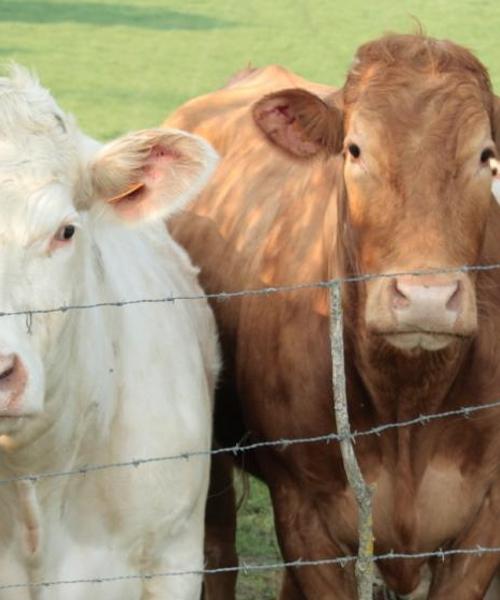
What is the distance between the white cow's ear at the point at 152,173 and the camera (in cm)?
446

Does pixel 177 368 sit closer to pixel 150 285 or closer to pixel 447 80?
pixel 150 285

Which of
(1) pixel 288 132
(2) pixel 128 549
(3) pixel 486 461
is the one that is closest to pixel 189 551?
(2) pixel 128 549

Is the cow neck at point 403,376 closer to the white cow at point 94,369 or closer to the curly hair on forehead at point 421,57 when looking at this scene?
the white cow at point 94,369

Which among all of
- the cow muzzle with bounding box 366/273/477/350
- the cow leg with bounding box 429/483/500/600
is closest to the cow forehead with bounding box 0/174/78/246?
the cow muzzle with bounding box 366/273/477/350

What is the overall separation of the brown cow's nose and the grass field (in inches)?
418

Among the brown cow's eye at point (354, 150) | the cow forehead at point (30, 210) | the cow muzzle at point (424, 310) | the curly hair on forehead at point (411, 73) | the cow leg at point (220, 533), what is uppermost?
the curly hair on forehead at point (411, 73)

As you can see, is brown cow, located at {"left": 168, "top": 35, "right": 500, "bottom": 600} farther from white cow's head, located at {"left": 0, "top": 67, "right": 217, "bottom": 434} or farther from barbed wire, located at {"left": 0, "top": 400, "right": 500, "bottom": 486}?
white cow's head, located at {"left": 0, "top": 67, "right": 217, "bottom": 434}

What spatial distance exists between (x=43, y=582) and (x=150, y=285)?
102cm

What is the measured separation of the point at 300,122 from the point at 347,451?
52.5 inches

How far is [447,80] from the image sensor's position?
4.94m

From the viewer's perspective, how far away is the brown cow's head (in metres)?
4.56

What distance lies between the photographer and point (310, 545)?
545cm

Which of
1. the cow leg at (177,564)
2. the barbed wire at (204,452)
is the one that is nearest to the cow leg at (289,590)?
the barbed wire at (204,452)

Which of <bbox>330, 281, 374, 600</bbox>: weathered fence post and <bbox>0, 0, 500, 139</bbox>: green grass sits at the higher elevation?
<bbox>330, 281, 374, 600</bbox>: weathered fence post
